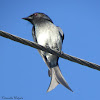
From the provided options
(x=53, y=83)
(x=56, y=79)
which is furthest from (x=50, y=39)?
(x=53, y=83)

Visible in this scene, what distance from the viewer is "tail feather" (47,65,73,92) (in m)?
5.18

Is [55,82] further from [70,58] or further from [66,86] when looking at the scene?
[70,58]

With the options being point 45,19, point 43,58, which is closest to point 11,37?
point 43,58

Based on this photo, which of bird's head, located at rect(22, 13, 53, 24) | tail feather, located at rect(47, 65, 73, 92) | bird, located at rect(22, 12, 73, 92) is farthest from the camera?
bird's head, located at rect(22, 13, 53, 24)

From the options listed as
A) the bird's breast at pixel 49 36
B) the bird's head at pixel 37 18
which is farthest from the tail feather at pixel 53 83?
the bird's head at pixel 37 18

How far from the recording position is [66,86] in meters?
4.90

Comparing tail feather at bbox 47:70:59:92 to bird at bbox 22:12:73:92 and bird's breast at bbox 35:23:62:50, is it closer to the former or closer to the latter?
bird at bbox 22:12:73:92

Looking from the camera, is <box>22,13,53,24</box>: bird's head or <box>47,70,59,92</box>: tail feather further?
<box>22,13,53,24</box>: bird's head

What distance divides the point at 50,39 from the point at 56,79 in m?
0.97

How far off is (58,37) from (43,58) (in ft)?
2.24

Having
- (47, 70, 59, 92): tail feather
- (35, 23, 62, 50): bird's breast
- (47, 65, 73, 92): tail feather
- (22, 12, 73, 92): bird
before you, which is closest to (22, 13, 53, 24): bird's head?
(22, 12, 73, 92): bird

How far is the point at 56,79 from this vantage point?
18.1ft

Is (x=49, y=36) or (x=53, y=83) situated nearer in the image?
(x=53, y=83)

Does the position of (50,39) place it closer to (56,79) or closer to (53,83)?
(56,79)
